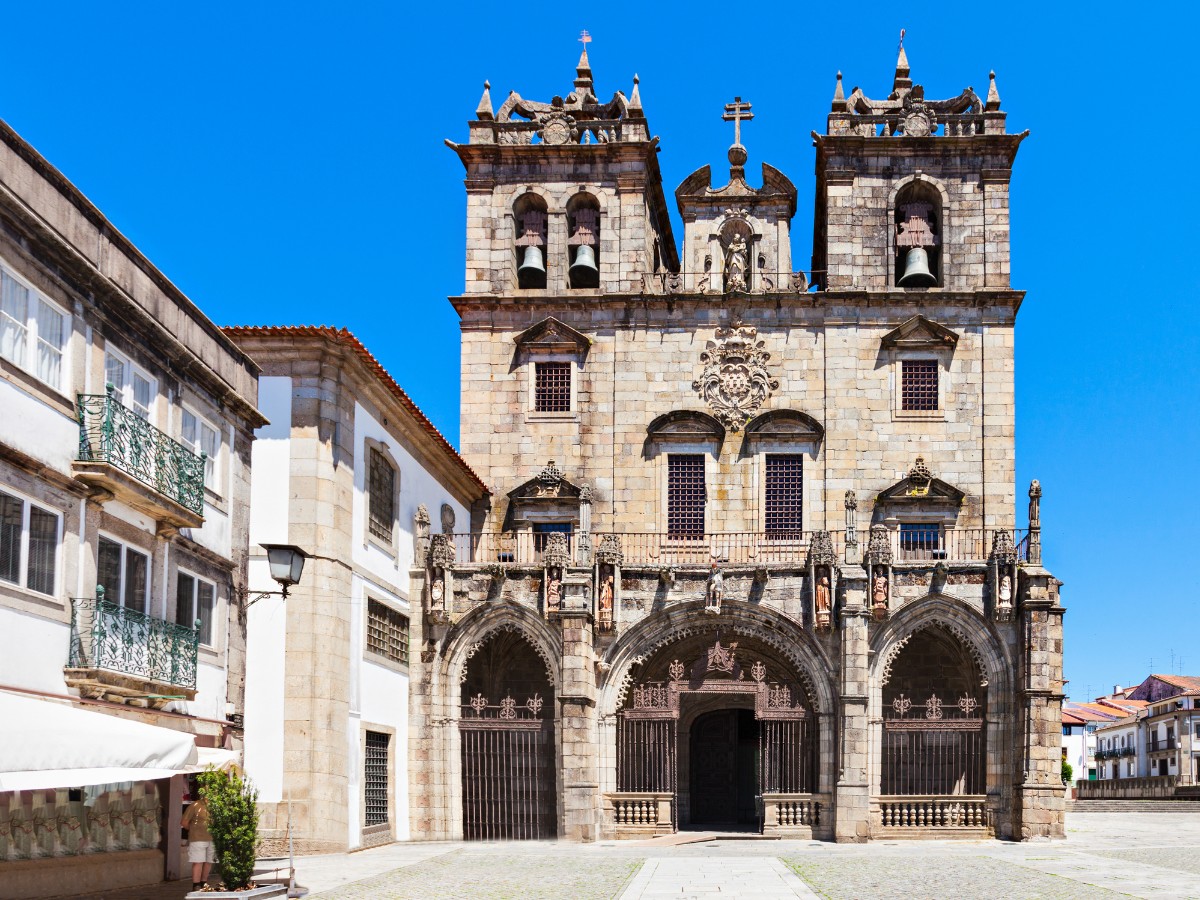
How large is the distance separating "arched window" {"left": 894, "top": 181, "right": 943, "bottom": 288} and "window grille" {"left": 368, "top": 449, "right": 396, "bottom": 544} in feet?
44.2

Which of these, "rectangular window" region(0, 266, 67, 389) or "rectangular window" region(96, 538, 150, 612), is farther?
"rectangular window" region(96, 538, 150, 612)

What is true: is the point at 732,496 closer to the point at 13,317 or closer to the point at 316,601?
the point at 316,601

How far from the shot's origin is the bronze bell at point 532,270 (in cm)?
3497

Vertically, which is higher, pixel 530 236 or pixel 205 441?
pixel 530 236

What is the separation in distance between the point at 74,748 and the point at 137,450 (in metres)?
5.82

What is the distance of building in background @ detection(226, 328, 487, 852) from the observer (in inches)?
949

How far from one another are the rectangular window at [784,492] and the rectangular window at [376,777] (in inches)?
416

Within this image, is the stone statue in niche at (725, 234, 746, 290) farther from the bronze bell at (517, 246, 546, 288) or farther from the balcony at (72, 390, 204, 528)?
the balcony at (72, 390, 204, 528)

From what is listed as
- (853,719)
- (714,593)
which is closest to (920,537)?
(853,719)

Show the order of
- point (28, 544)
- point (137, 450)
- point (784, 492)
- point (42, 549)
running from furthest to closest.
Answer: point (784, 492)
point (137, 450)
point (42, 549)
point (28, 544)

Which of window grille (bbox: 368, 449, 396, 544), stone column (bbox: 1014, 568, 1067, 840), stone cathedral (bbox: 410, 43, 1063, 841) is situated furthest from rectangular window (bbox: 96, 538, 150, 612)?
stone column (bbox: 1014, 568, 1067, 840)

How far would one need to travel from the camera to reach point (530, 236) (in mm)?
35562

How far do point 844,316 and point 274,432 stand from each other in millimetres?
15120

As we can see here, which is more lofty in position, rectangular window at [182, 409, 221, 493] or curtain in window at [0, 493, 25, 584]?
rectangular window at [182, 409, 221, 493]
